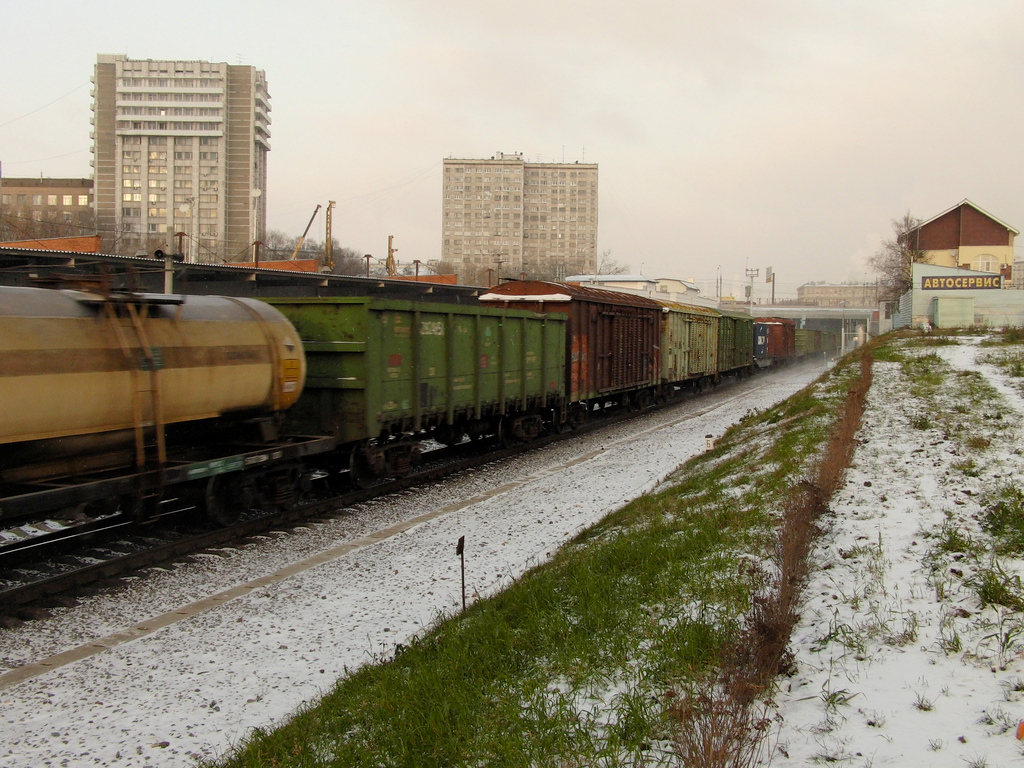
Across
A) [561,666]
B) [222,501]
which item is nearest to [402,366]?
[222,501]

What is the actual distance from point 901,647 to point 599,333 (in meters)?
16.2

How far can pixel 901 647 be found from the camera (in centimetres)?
507

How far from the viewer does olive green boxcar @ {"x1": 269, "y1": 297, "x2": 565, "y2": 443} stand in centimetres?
1184

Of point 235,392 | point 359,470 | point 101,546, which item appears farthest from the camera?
point 359,470

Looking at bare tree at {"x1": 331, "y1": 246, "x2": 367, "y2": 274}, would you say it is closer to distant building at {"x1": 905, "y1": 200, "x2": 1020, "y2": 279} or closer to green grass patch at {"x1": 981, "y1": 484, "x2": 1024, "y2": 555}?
distant building at {"x1": 905, "y1": 200, "x2": 1020, "y2": 279}

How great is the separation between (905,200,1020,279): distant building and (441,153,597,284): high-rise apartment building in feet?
344

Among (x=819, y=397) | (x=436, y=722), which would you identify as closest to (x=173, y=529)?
(x=436, y=722)

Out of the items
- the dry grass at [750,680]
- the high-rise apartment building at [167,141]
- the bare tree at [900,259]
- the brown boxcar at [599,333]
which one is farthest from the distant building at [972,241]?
the high-rise apartment building at [167,141]

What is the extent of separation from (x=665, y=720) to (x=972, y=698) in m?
1.70

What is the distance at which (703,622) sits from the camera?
18.5 feet

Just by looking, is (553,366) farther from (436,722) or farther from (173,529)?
(436,722)

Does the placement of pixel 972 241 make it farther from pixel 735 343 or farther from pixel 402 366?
pixel 402 366

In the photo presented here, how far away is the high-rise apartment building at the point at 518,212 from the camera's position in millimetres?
179875

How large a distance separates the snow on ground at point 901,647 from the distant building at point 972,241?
7195 cm
